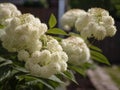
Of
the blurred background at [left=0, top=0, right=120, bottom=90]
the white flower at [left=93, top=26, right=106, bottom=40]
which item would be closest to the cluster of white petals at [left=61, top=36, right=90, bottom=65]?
the white flower at [left=93, top=26, right=106, bottom=40]

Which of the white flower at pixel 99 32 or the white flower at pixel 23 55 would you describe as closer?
the white flower at pixel 23 55

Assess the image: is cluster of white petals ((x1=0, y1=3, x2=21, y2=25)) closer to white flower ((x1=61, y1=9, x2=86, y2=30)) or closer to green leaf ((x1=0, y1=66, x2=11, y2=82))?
green leaf ((x1=0, y1=66, x2=11, y2=82))

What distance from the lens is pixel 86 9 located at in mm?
3039

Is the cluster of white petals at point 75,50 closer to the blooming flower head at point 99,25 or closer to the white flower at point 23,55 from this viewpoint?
the blooming flower head at point 99,25

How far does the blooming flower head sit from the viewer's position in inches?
58.4

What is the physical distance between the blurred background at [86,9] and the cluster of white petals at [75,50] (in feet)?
1.71

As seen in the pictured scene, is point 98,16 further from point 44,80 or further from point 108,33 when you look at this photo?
point 44,80

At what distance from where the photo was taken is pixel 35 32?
4.25 ft

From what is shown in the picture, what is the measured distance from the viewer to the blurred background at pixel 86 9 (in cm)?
216

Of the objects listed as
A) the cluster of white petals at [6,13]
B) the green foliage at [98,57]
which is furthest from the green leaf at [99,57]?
the cluster of white petals at [6,13]

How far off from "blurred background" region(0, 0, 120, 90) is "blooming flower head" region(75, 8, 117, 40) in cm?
45

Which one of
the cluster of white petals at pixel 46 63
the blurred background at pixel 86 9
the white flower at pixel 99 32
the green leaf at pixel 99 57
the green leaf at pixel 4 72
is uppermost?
the white flower at pixel 99 32

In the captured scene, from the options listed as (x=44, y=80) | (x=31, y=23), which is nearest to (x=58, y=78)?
(x=44, y=80)

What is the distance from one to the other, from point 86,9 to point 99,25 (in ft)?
5.07
